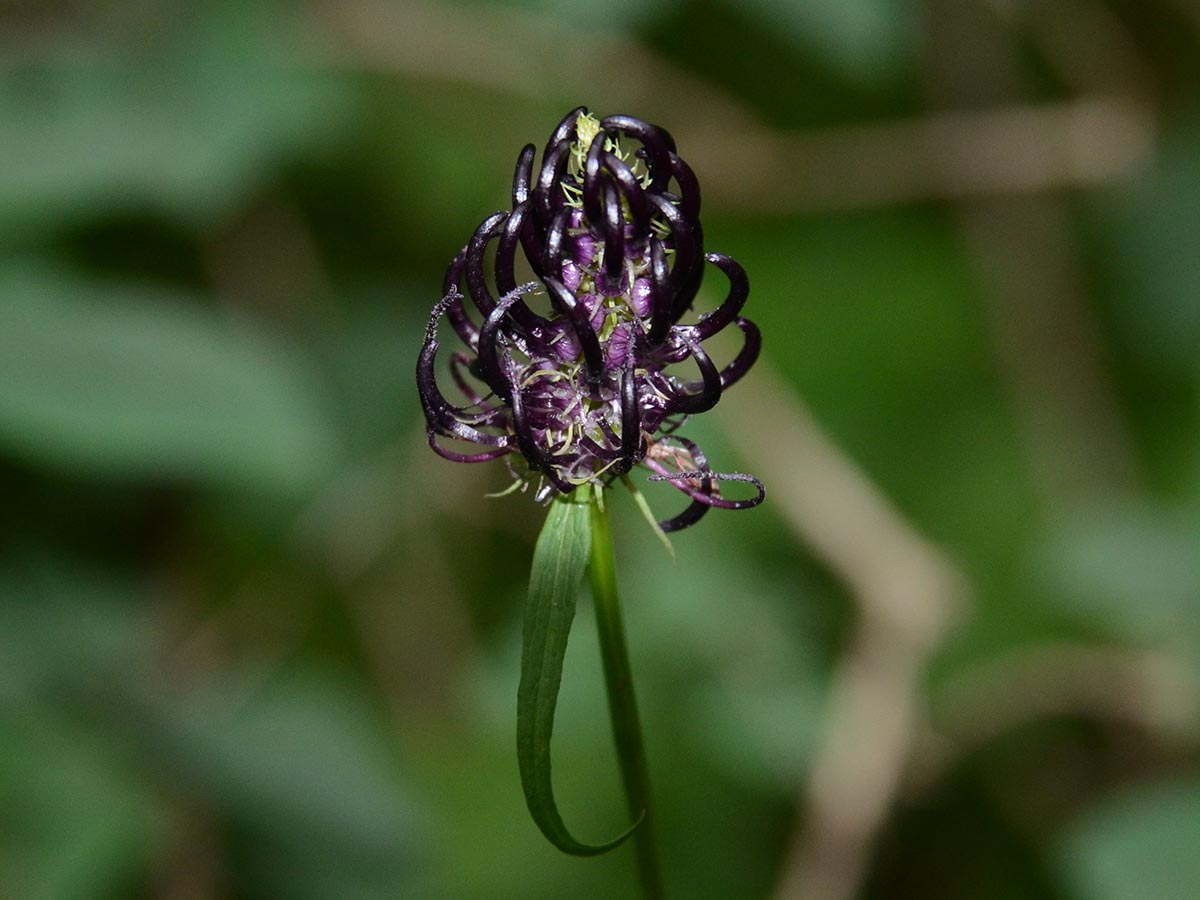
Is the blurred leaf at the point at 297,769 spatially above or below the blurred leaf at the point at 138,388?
below

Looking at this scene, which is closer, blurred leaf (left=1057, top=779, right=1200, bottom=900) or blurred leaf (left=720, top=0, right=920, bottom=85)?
blurred leaf (left=1057, top=779, right=1200, bottom=900)

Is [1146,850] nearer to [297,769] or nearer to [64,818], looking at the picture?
[297,769]

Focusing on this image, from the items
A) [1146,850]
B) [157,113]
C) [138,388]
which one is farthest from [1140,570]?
[157,113]

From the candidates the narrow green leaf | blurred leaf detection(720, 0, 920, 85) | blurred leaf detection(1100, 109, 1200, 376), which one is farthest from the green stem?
blurred leaf detection(1100, 109, 1200, 376)

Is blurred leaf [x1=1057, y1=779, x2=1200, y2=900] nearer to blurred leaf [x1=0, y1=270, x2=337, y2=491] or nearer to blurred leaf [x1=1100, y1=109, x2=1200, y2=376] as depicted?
blurred leaf [x1=0, y1=270, x2=337, y2=491]

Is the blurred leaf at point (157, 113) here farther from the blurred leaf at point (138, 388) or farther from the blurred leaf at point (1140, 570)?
the blurred leaf at point (1140, 570)

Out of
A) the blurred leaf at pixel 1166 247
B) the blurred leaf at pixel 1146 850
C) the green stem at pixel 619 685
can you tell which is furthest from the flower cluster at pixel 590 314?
the blurred leaf at pixel 1166 247

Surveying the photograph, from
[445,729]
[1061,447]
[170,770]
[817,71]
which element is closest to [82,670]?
[170,770]
